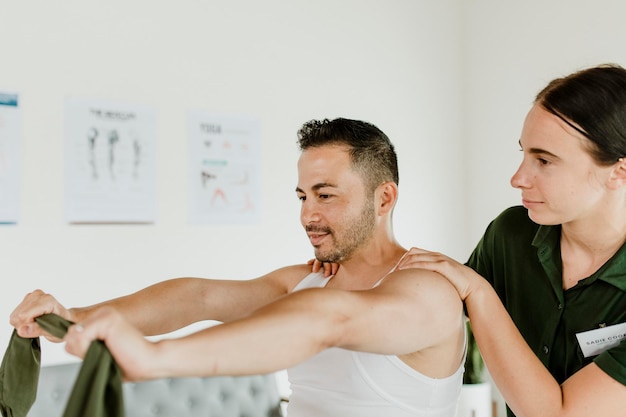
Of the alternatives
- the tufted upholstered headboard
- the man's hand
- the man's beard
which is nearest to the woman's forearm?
the man's beard

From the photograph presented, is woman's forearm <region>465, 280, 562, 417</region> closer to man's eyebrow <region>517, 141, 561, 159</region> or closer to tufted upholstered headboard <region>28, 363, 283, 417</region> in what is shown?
man's eyebrow <region>517, 141, 561, 159</region>

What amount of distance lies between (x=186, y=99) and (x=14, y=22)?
0.81m

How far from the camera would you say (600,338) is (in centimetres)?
166

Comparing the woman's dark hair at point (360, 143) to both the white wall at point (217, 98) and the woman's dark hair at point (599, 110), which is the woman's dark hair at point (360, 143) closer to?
the woman's dark hair at point (599, 110)

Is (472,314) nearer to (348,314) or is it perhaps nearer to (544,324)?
(544,324)

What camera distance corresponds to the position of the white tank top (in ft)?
5.03

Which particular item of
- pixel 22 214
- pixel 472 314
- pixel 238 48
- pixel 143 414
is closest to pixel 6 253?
pixel 22 214

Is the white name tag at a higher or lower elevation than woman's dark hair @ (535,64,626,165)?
lower

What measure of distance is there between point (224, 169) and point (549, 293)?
2021 millimetres

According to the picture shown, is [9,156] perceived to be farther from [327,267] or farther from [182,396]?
[327,267]

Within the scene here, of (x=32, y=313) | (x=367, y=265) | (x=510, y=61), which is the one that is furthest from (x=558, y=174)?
(x=510, y=61)

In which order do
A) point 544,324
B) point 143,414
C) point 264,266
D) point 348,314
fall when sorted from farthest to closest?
1. point 264,266
2. point 143,414
3. point 544,324
4. point 348,314

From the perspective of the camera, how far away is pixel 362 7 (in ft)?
13.1

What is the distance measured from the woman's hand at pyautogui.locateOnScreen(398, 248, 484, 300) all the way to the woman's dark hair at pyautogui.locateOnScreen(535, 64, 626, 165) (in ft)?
1.26
